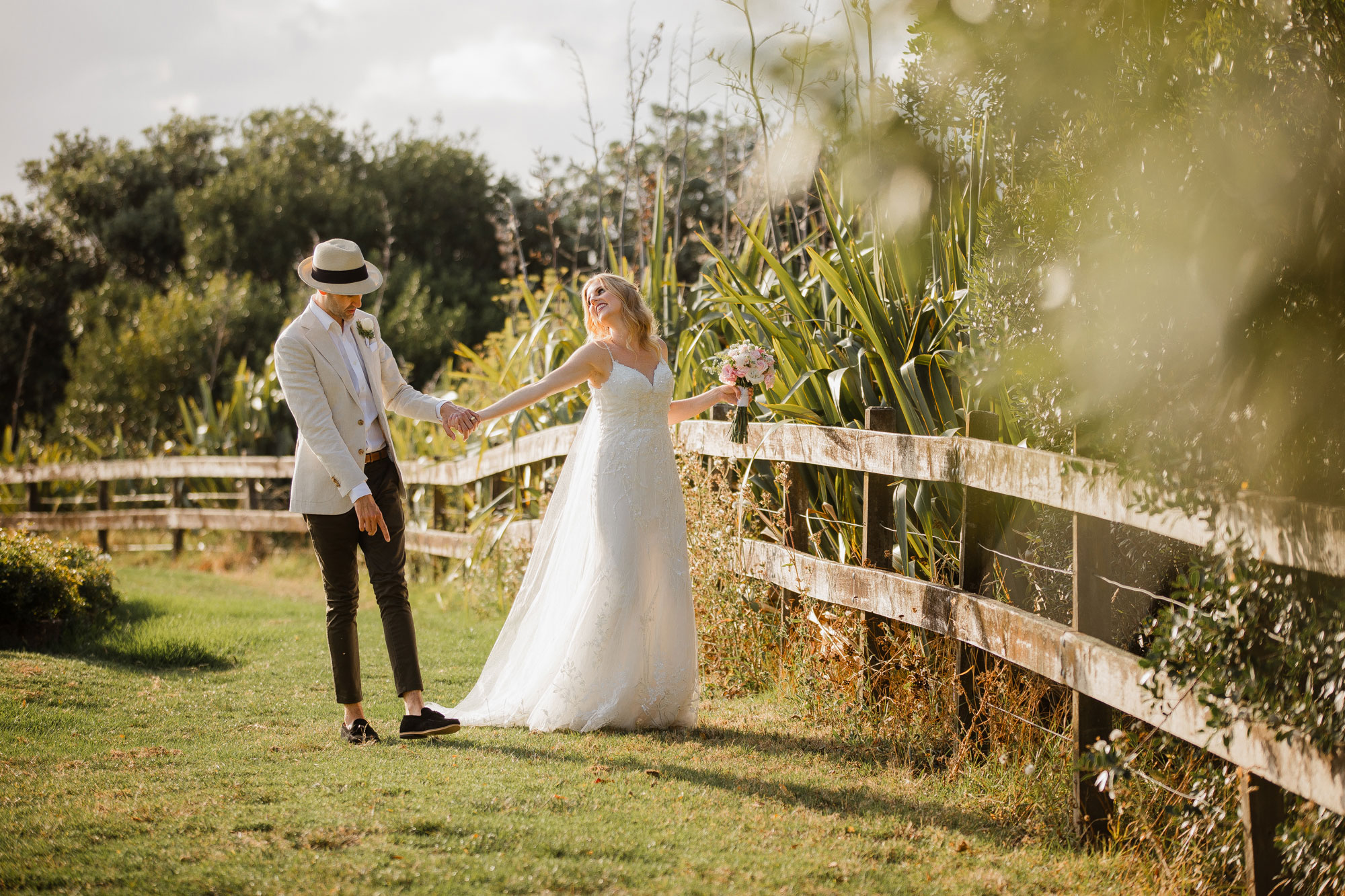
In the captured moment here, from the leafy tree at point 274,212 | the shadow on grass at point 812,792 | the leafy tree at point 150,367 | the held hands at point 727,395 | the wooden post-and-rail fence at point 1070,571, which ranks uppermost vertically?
the leafy tree at point 274,212

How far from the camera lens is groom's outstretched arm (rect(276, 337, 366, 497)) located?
4.12 m

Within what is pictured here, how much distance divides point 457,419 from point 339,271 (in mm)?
802

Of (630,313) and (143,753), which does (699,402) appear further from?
(143,753)

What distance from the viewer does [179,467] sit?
11.3 m

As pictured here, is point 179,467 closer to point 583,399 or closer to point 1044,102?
point 583,399

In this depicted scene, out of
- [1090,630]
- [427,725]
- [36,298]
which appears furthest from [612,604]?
[36,298]

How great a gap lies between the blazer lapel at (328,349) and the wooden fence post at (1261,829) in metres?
3.34

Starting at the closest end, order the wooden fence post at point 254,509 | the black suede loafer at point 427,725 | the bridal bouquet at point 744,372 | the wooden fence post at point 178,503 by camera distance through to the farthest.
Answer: the black suede loafer at point 427,725 → the bridal bouquet at point 744,372 → the wooden fence post at point 254,509 → the wooden fence post at point 178,503

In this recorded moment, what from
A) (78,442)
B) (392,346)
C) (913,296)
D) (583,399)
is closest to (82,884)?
(913,296)

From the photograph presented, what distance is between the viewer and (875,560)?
14.2ft

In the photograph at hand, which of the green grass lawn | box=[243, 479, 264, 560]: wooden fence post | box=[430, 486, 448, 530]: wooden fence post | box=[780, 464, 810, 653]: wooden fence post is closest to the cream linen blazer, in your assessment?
the green grass lawn

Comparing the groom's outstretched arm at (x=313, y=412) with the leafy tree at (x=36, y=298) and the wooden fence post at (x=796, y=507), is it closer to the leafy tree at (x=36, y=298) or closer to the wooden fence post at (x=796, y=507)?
the wooden fence post at (x=796, y=507)

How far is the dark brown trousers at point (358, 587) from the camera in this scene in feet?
14.1

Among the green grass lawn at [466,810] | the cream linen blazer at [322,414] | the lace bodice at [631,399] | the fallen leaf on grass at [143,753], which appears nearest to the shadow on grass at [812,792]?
the green grass lawn at [466,810]
